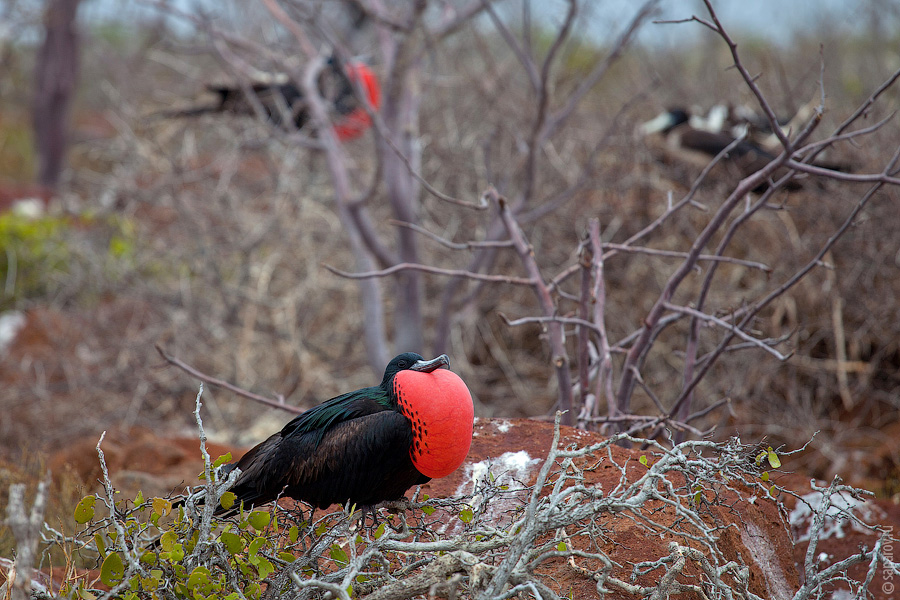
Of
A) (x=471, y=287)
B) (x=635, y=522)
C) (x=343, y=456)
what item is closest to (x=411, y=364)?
(x=343, y=456)

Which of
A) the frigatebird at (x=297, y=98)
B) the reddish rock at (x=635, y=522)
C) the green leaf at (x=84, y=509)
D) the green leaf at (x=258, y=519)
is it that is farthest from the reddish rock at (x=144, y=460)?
the green leaf at (x=258, y=519)

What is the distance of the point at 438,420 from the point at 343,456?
0.75 feet

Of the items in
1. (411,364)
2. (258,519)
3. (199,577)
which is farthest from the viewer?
(411,364)

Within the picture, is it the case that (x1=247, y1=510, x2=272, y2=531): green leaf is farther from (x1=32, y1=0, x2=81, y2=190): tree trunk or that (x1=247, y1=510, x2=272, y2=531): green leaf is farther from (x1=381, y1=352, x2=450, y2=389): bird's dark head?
(x1=32, y1=0, x2=81, y2=190): tree trunk

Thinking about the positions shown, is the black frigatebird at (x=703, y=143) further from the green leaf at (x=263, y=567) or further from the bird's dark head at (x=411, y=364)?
the green leaf at (x=263, y=567)

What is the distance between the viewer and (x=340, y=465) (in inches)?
67.9

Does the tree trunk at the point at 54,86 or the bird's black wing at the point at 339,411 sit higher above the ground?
the tree trunk at the point at 54,86

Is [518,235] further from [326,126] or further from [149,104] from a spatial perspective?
[149,104]

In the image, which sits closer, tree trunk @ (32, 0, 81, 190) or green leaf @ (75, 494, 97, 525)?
green leaf @ (75, 494, 97, 525)

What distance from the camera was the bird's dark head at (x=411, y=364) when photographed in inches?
67.8

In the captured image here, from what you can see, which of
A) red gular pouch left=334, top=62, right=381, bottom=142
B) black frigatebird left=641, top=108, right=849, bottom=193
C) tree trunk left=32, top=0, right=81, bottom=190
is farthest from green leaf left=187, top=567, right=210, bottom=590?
tree trunk left=32, top=0, right=81, bottom=190

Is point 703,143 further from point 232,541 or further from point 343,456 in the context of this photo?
point 232,541

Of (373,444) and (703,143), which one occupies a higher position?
(703,143)

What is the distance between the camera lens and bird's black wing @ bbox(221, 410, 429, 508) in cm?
170
